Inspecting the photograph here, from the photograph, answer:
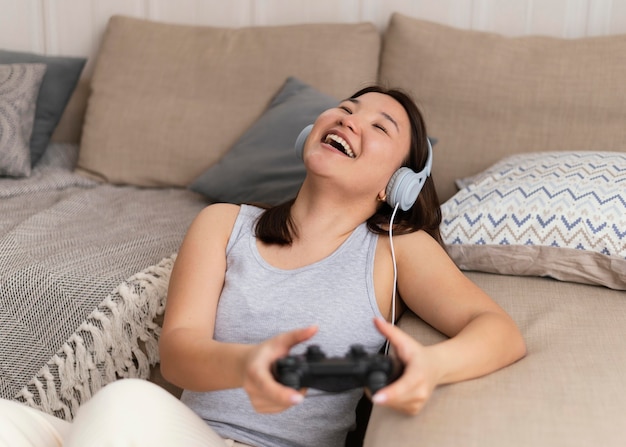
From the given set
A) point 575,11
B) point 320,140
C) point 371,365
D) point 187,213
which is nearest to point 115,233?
point 187,213

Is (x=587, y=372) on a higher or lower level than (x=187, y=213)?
higher

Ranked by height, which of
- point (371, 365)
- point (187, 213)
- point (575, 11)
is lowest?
point (187, 213)

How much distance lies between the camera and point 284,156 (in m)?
1.94

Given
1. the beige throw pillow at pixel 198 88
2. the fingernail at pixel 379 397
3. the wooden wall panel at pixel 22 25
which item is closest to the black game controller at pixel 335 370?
the fingernail at pixel 379 397

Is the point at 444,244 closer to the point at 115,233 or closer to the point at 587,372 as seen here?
the point at 587,372

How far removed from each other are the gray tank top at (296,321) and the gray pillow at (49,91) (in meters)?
1.27

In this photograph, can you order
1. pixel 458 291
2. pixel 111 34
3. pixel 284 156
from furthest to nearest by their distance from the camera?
pixel 111 34
pixel 284 156
pixel 458 291

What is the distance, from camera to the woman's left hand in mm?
850

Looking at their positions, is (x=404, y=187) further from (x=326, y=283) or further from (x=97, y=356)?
(x=97, y=356)

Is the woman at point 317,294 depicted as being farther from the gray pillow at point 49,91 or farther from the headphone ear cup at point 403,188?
the gray pillow at point 49,91

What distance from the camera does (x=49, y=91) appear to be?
2.33m

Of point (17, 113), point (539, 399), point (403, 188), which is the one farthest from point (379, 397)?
point (17, 113)

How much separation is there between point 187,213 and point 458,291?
3.19 feet

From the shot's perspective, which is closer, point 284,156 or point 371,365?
point 371,365
